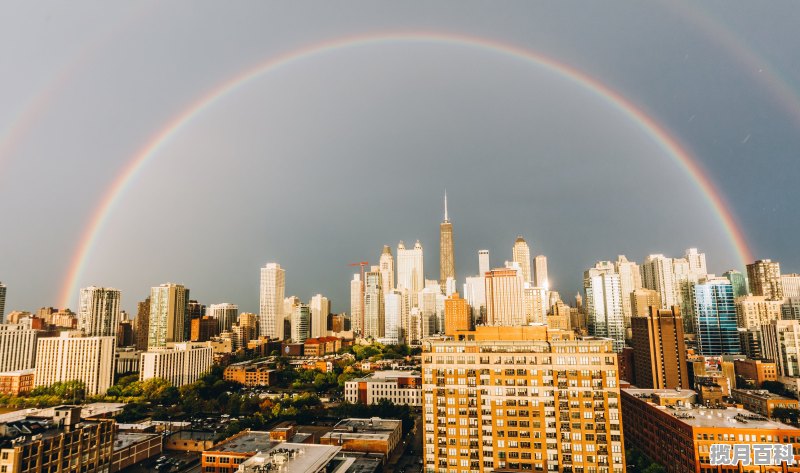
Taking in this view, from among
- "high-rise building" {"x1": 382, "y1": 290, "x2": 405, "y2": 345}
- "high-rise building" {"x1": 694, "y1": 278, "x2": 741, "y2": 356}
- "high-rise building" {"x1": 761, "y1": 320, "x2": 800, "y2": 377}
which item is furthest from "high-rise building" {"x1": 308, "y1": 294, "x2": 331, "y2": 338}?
"high-rise building" {"x1": 761, "y1": 320, "x2": 800, "y2": 377}

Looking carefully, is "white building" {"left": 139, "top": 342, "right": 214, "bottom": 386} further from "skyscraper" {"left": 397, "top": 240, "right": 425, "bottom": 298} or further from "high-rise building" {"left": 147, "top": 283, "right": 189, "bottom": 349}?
"skyscraper" {"left": 397, "top": 240, "right": 425, "bottom": 298}

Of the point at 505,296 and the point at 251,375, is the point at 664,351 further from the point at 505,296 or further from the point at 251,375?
the point at 505,296

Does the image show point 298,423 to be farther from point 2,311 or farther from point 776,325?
point 2,311

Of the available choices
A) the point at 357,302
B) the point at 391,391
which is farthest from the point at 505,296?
the point at 391,391

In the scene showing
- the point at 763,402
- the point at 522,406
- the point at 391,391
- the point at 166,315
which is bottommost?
the point at 763,402

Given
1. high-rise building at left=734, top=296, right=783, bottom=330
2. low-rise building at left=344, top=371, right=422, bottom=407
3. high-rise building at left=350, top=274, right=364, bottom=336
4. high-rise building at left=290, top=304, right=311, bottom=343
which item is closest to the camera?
low-rise building at left=344, top=371, right=422, bottom=407

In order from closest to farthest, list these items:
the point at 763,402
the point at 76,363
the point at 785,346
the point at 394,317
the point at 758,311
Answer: the point at 763,402 < the point at 785,346 < the point at 76,363 < the point at 758,311 < the point at 394,317

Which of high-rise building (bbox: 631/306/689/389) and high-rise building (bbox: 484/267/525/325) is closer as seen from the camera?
high-rise building (bbox: 631/306/689/389)
